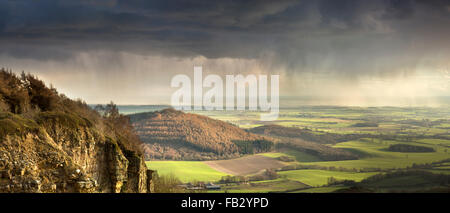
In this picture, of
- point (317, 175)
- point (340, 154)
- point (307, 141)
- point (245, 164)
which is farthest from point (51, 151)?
point (307, 141)

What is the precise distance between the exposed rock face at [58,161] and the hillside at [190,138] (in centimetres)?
7176

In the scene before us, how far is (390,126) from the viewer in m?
66.2

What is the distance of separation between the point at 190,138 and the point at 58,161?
8719cm

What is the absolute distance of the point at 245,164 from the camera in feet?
290

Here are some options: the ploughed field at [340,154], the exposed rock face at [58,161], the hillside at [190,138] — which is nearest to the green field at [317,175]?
the ploughed field at [340,154]

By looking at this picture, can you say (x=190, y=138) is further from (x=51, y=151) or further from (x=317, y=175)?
(x=51, y=151)

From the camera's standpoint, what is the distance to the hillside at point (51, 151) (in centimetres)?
1191

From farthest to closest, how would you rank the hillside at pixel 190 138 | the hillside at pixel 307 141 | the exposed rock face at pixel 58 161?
1. the hillside at pixel 190 138
2. the hillside at pixel 307 141
3. the exposed rock face at pixel 58 161

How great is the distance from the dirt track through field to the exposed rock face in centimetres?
6173

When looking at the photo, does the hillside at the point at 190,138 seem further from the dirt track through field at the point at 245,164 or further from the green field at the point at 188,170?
the green field at the point at 188,170

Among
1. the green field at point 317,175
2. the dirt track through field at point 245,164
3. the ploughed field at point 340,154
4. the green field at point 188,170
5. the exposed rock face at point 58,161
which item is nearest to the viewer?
the exposed rock face at point 58,161
